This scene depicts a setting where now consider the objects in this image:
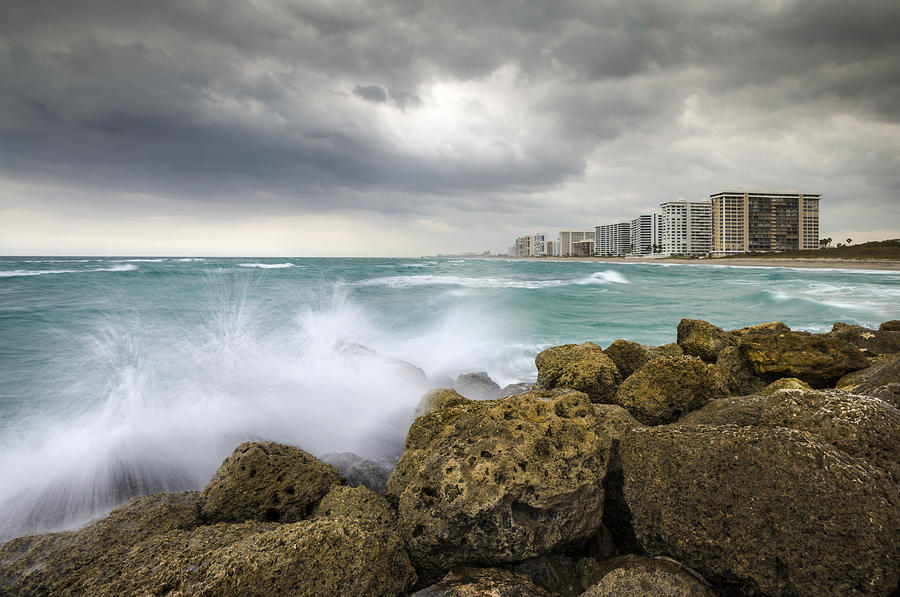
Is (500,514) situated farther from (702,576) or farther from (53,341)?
(53,341)

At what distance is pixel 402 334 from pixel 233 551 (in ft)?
34.5

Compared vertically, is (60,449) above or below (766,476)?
below

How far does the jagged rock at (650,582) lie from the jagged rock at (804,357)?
3813 mm

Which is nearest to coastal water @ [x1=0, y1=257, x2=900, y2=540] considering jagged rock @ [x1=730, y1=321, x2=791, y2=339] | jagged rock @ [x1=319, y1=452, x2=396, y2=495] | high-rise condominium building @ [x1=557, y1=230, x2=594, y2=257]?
jagged rock @ [x1=319, y1=452, x2=396, y2=495]

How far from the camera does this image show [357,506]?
2668 millimetres

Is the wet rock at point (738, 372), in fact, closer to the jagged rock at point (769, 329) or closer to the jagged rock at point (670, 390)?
the jagged rock at point (769, 329)

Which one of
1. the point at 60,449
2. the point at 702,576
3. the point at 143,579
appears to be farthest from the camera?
the point at 60,449

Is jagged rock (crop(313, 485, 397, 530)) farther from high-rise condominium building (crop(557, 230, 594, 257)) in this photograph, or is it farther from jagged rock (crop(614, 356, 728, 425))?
high-rise condominium building (crop(557, 230, 594, 257))

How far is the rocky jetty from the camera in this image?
1.75 m

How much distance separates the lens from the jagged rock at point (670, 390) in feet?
11.4

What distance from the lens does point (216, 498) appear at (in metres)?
2.80

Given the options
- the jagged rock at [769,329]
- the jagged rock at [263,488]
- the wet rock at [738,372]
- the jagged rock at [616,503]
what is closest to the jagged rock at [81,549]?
the jagged rock at [263,488]

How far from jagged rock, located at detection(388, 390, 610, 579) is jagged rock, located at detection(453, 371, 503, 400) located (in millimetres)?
3336

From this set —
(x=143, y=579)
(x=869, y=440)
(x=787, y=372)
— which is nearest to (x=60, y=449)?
(x=143, y=579)
